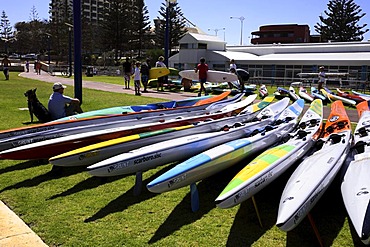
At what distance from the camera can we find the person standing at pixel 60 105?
7844 mm

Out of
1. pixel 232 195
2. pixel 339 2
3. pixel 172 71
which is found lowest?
pixel 232 195

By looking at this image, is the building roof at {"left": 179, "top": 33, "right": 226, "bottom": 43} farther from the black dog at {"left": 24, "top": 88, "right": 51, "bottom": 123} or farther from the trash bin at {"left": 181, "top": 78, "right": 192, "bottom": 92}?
the black dog at {"left": 24, "top": 88, "right": 51, "bottom": 123}

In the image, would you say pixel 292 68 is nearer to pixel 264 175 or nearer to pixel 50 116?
pixel 50 116

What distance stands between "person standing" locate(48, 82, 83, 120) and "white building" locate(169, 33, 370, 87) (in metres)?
20.4

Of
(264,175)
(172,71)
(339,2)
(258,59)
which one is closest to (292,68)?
(258,59)

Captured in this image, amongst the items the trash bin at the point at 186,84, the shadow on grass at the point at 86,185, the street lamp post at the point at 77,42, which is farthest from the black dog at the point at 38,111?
the trash bin at the point at 186,84

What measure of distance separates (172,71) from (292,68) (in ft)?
52.7

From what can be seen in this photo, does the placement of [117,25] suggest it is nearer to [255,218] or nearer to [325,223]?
[255,218]

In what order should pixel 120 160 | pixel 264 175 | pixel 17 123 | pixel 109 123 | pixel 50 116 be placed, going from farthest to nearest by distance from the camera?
pixel 17 123
pixel 50 116
pixel 109 123
pixel 120 160
pixel 264 175

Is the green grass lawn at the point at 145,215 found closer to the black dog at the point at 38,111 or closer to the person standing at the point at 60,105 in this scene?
the person standing at the point at 60,105

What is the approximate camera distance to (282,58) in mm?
35062

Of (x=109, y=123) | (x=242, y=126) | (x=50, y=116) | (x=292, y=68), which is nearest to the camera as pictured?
(x=242, y=126)

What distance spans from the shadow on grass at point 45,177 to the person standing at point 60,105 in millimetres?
2554

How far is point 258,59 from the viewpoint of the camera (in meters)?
35.9
